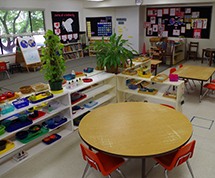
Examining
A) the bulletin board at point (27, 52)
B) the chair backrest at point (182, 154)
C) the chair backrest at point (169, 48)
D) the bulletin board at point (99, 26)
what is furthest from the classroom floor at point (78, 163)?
the bulletin board at point (99, 26)

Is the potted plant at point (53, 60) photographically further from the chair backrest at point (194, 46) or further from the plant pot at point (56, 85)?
the chair backrest at point (194, 46)

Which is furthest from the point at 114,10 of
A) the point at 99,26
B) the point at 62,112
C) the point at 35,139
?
the point at 35,139

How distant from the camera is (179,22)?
30.9 ft

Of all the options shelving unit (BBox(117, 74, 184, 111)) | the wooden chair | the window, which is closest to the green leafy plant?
shelving unit (BBox(117, 74, 184, 111))

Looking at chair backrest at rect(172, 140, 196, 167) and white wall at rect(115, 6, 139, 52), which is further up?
white wall at rect(115, 6, 139, 52)

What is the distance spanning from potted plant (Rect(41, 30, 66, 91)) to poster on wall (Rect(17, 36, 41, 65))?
5048mm

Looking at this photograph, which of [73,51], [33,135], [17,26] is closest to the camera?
[33,135]

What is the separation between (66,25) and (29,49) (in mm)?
2650

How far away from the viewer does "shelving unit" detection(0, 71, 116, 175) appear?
302cm

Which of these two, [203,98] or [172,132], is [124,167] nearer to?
[172,132]

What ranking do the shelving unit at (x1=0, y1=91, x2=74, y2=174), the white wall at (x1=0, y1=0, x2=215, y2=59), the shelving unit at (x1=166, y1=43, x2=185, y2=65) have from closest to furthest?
the shelving unit at (x1=0, y1=91, x2=74, y2=174), the shelving unit at (x1=166, y1=43, x2=185, y2=65), the white wall at (x1=0, y1=0, x2=215, y2=59)

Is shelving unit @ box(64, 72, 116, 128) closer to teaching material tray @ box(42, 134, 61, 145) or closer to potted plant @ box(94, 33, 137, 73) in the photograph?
potted plant @ box(94, 33, 137, 73)

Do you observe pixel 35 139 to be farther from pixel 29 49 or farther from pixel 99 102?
pixel 29 49

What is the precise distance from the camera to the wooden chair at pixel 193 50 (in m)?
9.35
